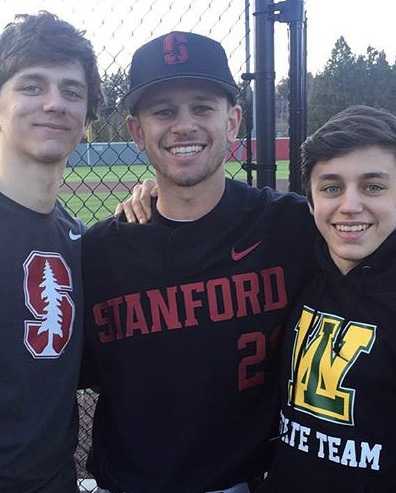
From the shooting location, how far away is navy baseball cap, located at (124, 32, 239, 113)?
6.68ft

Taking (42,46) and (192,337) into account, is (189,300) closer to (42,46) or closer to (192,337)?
(192,337)

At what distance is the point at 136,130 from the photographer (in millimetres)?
2191

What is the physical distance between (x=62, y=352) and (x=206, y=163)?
0.78 meters

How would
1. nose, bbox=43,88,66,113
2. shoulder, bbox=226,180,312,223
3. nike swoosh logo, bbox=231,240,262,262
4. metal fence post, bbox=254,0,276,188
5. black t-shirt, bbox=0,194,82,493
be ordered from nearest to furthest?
black t-shirt, bbox=0,194,82,493, nose, bbox=43,88,66,113, nike swoosh logo, bbox=231,240,262,262, shoulder, bbox=226,180,312,223, metal fence post, bbox=254,0,276,188

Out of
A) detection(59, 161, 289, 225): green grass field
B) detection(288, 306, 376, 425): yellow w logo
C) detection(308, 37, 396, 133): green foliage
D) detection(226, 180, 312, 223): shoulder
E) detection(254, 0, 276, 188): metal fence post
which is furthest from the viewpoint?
detection(308, 37, 396, 133): green foliage

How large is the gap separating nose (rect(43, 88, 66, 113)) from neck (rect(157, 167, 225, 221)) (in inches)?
16.0

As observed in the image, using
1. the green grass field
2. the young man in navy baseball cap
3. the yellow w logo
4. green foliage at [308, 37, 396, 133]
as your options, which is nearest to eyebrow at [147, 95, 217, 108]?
the young man in navy baseball cap

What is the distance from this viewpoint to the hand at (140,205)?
2141mm

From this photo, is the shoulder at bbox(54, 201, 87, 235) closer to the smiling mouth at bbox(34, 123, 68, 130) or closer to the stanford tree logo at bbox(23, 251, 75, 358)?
the stanford tree logo at bbox(23, 251, 75, 358)

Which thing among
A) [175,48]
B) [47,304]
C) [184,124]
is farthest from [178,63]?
[47,304]

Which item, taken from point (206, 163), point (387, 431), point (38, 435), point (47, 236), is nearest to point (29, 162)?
point (47, 236)

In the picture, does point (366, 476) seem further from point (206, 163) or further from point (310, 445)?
point (206, 163)

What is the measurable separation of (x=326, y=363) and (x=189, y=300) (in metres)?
0.50

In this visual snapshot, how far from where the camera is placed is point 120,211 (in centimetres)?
225
